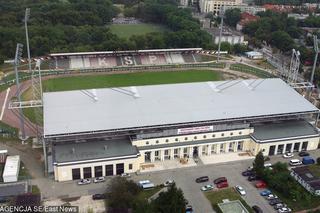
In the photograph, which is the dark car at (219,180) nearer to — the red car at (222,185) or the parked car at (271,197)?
the red car at (222,185)

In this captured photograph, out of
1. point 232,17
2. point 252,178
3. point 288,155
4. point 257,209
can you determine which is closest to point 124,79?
point 288,155

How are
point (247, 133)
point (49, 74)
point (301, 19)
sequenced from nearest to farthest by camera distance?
point (247, 133)
point (49, 74)
point (301, 19)

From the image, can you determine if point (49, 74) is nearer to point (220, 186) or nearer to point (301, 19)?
point (220, 186)

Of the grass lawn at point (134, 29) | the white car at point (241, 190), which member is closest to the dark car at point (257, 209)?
the white car at point (241, 190)

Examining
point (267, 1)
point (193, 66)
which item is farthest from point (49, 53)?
point (267, 1)

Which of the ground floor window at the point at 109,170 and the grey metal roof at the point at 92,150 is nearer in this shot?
the grey metal roof at the point at 92,150

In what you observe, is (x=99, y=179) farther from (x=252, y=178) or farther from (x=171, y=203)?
(x=252, y=178)
